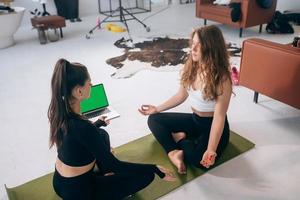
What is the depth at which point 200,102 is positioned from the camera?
5.54 ft

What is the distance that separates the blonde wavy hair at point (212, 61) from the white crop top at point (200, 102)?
40 mm

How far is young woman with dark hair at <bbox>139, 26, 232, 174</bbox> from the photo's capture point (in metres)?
1.53

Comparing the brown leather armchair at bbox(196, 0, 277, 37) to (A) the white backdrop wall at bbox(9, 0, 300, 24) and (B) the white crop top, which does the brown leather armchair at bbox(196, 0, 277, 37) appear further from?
(B) the white crop top

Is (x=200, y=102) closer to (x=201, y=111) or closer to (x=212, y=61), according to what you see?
(x=201, y=111)

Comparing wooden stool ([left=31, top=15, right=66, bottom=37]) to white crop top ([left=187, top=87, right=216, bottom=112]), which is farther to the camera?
wooden stool ([left=31, top=15, right=66, bottom=37])

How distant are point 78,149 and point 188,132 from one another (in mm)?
836

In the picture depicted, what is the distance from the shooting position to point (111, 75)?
3037 mm

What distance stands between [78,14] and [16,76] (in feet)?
8.99

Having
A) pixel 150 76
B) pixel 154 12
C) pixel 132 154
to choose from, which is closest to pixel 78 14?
pixel 154 12

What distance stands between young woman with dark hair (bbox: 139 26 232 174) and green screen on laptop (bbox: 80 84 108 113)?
0.53m

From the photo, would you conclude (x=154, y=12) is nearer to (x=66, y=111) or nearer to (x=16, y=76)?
(x=16, y=76)

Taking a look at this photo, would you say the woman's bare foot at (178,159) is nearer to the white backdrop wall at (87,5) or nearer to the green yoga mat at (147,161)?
the green yoga mat at (147,161)

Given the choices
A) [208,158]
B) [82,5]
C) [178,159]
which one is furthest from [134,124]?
Result: [82,5]

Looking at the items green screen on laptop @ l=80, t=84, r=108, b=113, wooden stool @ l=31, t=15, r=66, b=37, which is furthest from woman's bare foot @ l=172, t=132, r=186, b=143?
wooden stool @ l=31, t=15, r=66, b=37
